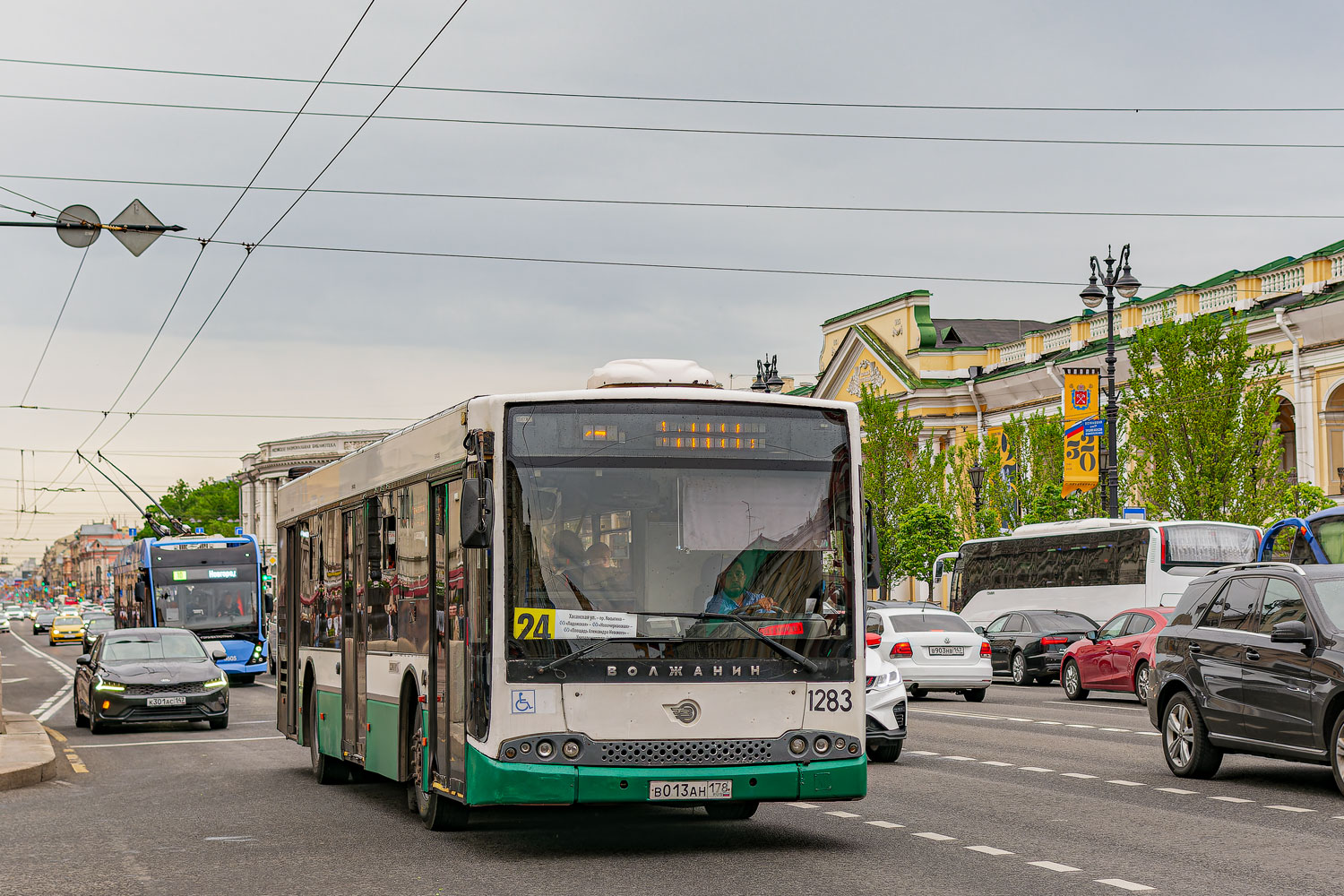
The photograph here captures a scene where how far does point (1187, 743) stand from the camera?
49.1ft

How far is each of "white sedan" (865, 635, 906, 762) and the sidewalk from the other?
7.86m

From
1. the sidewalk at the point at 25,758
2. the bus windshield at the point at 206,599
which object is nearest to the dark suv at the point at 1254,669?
the sidewalk at the point at 25,758

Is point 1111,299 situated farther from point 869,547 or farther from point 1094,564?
point 869,547

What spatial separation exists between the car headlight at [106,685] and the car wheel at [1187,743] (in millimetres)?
14538

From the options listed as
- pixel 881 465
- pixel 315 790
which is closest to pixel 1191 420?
pixel 881 465

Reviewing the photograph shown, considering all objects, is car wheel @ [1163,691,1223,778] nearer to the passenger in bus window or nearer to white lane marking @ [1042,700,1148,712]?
the passenger in bus window

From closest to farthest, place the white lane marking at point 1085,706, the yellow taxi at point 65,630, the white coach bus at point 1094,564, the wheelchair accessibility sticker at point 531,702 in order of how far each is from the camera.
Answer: the wheelchair accessibility sticker at point 531,702 < the white lane marking at point 1085,706 < the white coach bus at point 1094,564 < the yellow taxi at point 65,630

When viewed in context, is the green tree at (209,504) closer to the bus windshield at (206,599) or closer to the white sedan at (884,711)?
the bus windshield at (206,599)

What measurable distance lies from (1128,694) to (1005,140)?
1064 cm

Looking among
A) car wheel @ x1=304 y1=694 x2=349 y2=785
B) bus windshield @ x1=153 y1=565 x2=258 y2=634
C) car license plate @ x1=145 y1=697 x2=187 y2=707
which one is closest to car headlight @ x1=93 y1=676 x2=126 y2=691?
car license plate @ x1=145 y1=697 x2=187 y2=707

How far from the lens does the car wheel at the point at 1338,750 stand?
12875mm

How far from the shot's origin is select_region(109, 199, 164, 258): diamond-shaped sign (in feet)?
64.0

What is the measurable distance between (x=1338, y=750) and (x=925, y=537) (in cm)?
4726

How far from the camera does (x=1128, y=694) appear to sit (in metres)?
32.3
